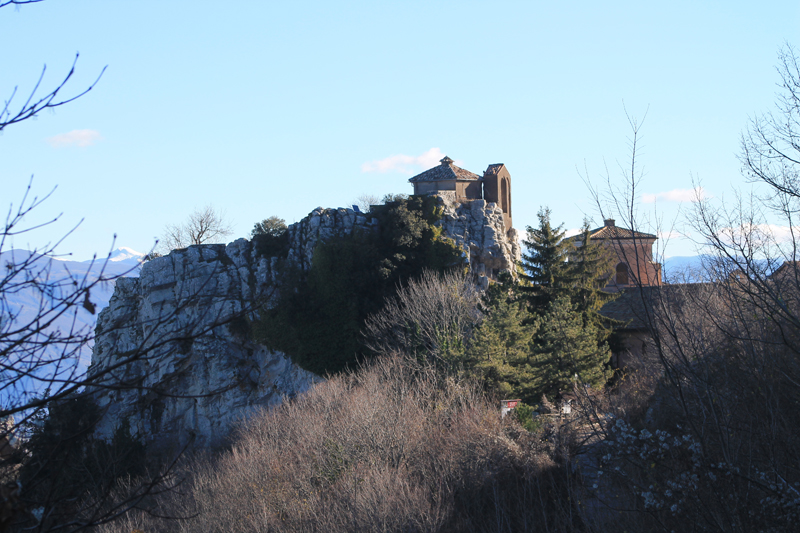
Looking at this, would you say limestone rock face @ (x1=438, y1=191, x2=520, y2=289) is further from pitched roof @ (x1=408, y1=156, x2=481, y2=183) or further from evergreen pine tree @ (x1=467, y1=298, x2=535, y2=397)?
pitched roof @ (x1=408, y1=156, x2=481, y2=183)

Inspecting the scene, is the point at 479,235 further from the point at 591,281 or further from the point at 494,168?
the point at 494,168

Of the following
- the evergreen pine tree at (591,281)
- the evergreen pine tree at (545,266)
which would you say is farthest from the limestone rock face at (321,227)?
the evergreen pine tree at (591,281)

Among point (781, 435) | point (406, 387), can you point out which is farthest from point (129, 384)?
point (406, 387)

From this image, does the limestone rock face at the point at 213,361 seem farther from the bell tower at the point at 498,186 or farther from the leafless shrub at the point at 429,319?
the bell tower at the point at 498,186

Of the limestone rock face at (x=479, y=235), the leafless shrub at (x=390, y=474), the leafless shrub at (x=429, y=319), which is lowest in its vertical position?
the leafless shrub at (x=390, y=474)

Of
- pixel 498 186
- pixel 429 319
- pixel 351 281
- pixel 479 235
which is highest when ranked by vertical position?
pixel 498 186

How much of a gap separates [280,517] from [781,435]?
477 inches

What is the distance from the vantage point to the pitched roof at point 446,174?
38.7 m

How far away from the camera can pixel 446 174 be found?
39000 millimetres

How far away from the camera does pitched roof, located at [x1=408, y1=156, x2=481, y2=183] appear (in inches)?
1524

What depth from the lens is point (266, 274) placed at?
32.0 metres

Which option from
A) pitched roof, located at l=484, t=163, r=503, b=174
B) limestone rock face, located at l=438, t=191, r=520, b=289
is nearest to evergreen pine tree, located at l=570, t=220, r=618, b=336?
limestone rock face, located at l=438, t=191, r=520, b=289

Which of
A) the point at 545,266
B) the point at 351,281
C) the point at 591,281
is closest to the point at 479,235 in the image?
the point at 545,266

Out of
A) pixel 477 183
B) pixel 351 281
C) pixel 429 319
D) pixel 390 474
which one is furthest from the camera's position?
pixel 477 183
